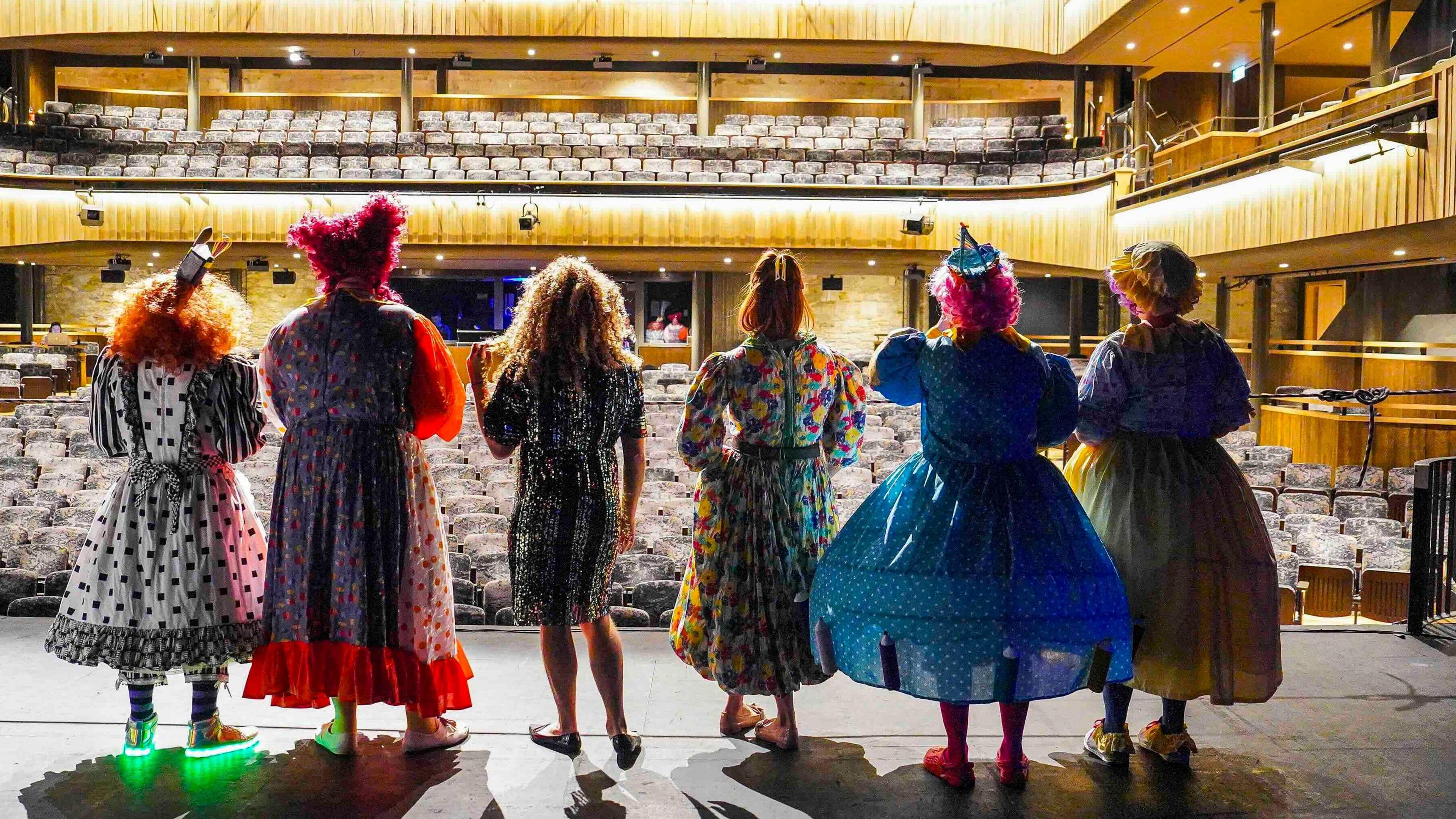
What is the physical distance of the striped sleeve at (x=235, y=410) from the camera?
2588 mm

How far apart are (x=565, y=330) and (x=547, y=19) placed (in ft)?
45.2

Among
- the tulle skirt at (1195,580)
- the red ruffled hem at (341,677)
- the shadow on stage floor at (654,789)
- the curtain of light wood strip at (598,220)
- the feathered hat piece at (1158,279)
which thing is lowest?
the shadow on stage floor at (654,789)

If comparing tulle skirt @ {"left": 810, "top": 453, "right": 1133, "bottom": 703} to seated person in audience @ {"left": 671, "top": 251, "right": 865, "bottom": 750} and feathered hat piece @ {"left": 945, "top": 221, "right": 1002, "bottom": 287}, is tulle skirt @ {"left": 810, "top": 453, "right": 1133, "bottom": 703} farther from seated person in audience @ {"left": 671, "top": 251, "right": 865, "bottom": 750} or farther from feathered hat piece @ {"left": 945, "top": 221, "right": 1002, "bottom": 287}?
feathered hat piece @ {"left": 945, "top": 221, "right": 1002, "bottom": 287}

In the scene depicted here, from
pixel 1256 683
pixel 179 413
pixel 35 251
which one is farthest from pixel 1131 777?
pixel 35 251

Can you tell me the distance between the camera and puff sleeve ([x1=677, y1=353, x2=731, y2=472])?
263cm

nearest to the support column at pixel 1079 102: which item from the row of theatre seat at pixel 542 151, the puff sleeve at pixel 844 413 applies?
the row of theatre seat at pixel 542 151

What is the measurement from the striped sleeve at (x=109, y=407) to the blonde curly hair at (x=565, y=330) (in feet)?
2.94

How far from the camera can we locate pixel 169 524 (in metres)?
2.54

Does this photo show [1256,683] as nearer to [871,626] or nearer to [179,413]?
[871,626]

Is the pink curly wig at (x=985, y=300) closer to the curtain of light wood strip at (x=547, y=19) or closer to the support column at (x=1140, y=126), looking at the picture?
the support column at (x=1140, y=126)

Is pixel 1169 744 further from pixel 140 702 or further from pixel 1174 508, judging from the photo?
pixel 140 702

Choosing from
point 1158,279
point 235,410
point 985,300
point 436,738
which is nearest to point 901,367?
point 985,300

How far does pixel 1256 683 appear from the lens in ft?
8.19

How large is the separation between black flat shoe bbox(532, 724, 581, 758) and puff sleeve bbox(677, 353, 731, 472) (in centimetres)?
73
